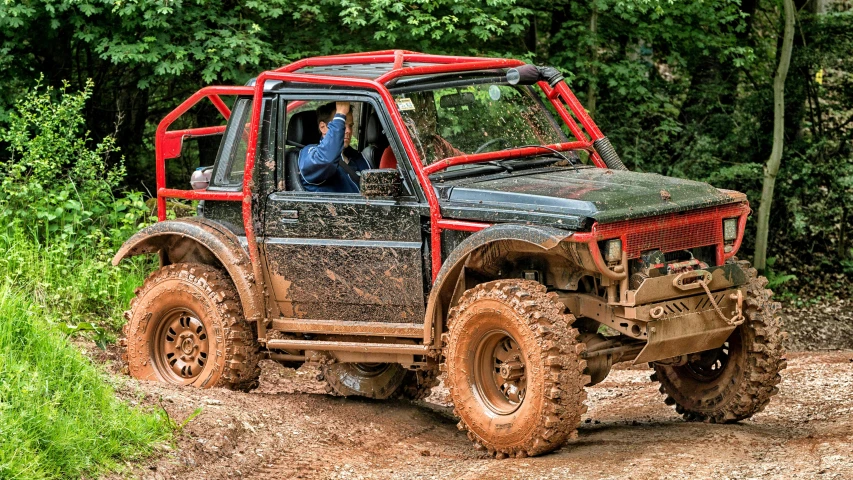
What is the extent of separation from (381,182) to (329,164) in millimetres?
605

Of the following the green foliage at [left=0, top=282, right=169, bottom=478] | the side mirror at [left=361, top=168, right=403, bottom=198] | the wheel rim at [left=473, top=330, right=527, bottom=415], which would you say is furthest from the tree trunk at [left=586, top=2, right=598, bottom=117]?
the green foliage at [left=0, top=282, right=169, bottom=478]

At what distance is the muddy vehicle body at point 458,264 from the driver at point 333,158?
116 millimetres

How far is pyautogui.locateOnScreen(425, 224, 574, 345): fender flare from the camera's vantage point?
19.8 feet

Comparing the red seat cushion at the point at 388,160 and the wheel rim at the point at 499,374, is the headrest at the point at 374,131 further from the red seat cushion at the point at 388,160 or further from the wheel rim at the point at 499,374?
the wheel rim at the point at 499,374

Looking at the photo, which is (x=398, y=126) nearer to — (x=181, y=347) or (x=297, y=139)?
(x=297, y=139)

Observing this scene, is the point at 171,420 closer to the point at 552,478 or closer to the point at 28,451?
the point at 28,451

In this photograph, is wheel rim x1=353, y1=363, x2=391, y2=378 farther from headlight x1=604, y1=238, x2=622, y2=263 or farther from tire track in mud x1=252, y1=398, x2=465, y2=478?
headlight x1=604, y1=238, x2=622, y2=263

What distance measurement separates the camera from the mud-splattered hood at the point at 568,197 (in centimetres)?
612

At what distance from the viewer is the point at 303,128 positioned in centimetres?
761

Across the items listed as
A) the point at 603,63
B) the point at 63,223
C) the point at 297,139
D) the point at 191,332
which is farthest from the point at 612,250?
the point at 603,63

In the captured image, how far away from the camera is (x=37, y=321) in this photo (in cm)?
659

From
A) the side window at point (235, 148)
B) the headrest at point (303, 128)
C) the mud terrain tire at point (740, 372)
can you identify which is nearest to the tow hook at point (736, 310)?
the mud terrain tire at point (740, 372)

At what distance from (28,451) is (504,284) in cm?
253

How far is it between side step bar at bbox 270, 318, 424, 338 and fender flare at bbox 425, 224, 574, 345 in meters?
0.20
